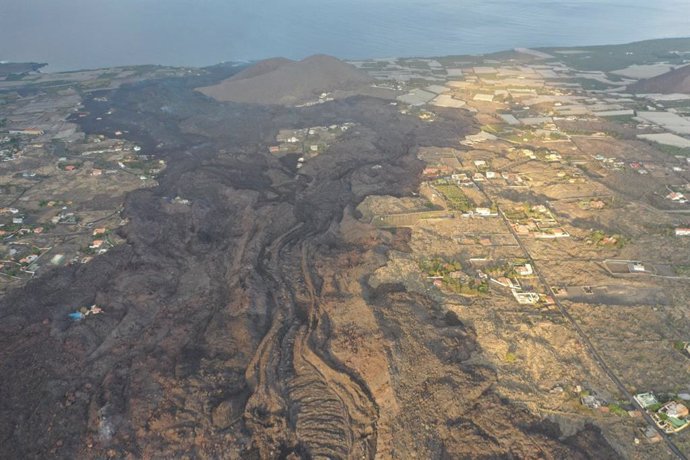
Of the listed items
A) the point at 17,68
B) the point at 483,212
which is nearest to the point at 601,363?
the point at 483,212

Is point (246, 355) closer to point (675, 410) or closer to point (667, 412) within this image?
point (667, 412)

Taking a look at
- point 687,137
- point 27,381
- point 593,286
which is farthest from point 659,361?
point 687,137

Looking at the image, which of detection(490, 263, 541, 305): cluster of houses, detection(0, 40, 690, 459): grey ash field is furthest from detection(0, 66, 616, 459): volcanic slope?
detection(490, 263, 541, 305): cluster of houses

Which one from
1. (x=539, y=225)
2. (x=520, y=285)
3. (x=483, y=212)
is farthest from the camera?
(x=483, y=212)

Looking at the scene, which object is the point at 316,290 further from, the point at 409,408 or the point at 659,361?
the point at 659,361

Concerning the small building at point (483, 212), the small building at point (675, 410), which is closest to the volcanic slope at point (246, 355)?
the small building at point (675, 410)

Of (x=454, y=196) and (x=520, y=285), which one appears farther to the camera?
(x=454, y=196)

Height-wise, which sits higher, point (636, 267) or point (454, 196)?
point (454, 196)
